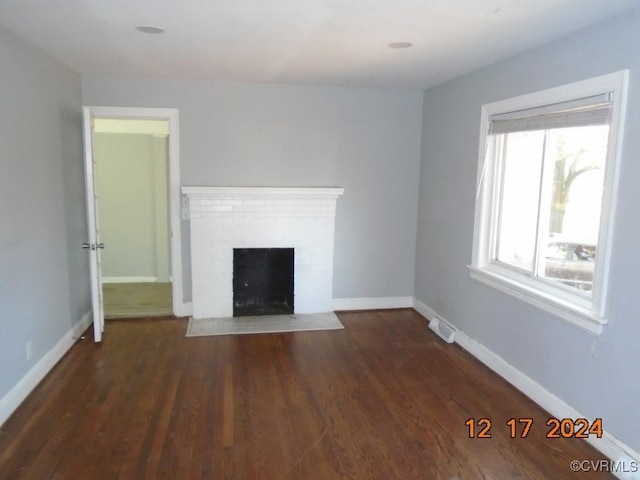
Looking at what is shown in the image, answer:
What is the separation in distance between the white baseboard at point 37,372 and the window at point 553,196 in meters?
3.46

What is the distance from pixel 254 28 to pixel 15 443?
279 centimetres

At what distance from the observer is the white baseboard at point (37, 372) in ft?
9.40

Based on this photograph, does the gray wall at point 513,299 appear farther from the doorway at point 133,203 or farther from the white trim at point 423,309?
the doorway at point 133,203

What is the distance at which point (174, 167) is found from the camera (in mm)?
4691

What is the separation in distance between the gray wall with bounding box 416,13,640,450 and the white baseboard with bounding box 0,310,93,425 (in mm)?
3430

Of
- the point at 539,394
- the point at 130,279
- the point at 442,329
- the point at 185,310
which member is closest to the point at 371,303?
the point at 442,329

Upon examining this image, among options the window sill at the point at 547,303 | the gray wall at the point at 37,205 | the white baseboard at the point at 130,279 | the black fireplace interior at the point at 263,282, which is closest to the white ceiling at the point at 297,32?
the gray wall at the point at 37,205

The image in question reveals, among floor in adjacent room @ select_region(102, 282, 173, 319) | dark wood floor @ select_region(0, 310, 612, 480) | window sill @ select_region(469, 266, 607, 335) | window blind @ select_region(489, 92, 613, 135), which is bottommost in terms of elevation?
dark wood floor @ select_region(0, 310, 612, 480)

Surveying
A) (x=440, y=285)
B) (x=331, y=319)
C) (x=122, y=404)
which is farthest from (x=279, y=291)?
(x=122, y=404)

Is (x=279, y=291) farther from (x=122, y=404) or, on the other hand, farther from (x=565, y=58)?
(x=565, y=58)

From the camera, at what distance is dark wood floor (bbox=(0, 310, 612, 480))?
246 cm

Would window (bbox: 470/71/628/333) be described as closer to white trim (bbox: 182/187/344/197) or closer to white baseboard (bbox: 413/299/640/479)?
white baseboard (bbox: 413/299/640/479)

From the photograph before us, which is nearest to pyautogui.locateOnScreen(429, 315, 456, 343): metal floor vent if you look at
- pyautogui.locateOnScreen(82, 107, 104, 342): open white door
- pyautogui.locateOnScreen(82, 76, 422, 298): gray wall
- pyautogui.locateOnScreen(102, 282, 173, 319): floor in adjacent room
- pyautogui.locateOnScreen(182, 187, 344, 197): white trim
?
pyautogui.locateOnScreen(82, 76, 422, 298): gray wall

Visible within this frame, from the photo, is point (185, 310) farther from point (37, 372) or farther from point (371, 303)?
point (371, 303)
